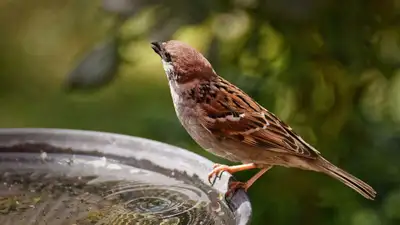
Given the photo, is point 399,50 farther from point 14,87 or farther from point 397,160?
point 14,87

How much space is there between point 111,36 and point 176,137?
0.53m

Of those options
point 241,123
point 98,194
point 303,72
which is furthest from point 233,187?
point 303,72

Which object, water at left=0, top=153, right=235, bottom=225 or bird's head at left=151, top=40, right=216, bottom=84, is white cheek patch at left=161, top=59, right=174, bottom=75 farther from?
water at left=0, top=153, right=235, bottom=225

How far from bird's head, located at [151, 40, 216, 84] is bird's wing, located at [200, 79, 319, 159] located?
74 millimetres

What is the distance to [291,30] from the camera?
283cm

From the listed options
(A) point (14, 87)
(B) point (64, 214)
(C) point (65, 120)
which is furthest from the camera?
(A) point (14, 87)

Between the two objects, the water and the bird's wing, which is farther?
the bird's wing

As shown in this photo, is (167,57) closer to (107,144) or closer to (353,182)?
(107,144)

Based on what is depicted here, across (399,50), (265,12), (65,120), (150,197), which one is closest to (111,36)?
(265,12)

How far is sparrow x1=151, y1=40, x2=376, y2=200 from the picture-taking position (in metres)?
2.64

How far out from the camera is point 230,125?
268 centimetres

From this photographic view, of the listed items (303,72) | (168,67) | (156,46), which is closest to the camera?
(156,46)

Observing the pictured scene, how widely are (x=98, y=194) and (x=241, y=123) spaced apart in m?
0.64

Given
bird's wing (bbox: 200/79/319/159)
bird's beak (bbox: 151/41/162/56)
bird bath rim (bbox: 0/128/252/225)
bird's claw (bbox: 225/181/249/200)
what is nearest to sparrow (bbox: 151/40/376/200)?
bird's wing (bbox: 200/79/319/159)
